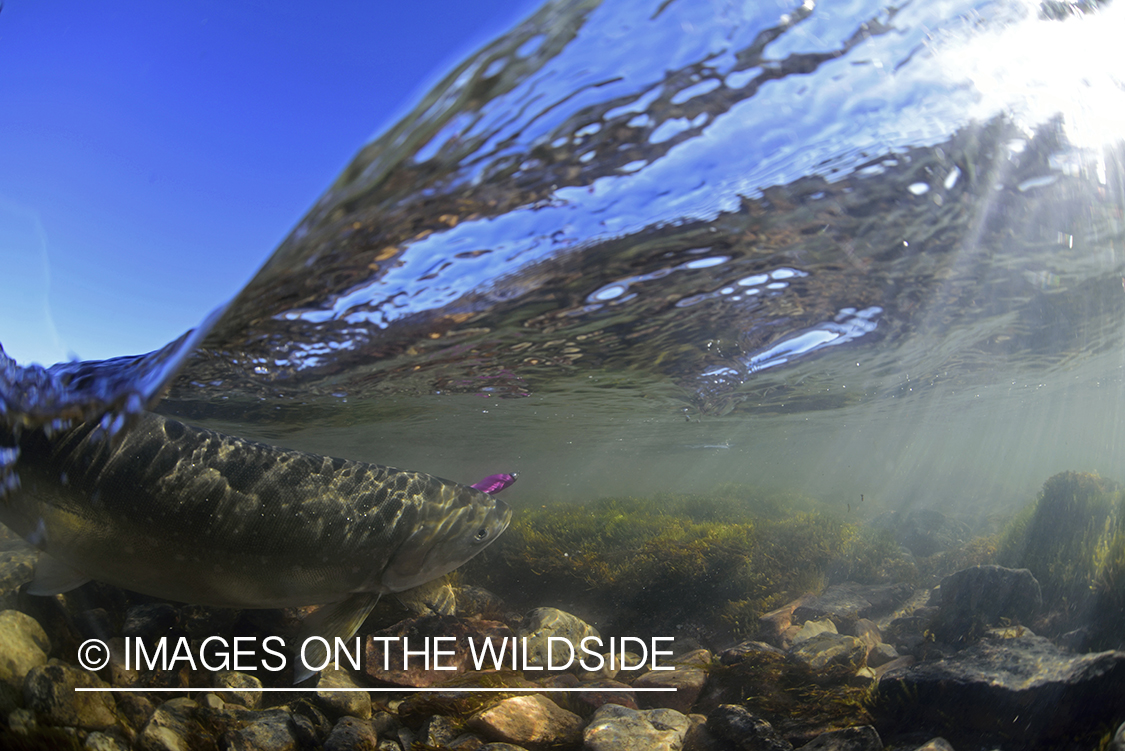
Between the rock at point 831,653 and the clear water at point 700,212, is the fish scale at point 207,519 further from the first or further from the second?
the rock at point 831,653

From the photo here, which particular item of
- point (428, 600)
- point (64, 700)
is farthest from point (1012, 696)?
point (64, 700)

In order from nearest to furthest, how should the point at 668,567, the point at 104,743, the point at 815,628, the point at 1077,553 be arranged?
the point at 104,743 < the point at 815,628 < the point at 668,567 < the point at 1077,553

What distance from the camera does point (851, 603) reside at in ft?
30.9

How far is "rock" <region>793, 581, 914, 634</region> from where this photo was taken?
877 cm

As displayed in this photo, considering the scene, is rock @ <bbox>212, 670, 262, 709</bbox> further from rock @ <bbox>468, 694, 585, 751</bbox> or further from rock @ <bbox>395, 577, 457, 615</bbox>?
rock @ <bbox>468, 694, 585, 751</bbox>

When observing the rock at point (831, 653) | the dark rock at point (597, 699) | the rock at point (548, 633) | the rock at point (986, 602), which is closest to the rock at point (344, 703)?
the dark rock at point (597, 699)

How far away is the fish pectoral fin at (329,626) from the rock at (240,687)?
0.35 metres

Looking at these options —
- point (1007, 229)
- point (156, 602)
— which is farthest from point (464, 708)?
point (1007, 229)

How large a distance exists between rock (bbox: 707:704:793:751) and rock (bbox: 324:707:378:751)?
297cm

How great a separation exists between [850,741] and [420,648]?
4550 millimetres

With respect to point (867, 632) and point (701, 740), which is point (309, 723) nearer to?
point (701, 740)

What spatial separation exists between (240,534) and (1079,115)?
369 inches

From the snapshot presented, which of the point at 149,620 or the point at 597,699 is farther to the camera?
the point at 149,620

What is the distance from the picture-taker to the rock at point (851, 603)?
8773 millimetres
